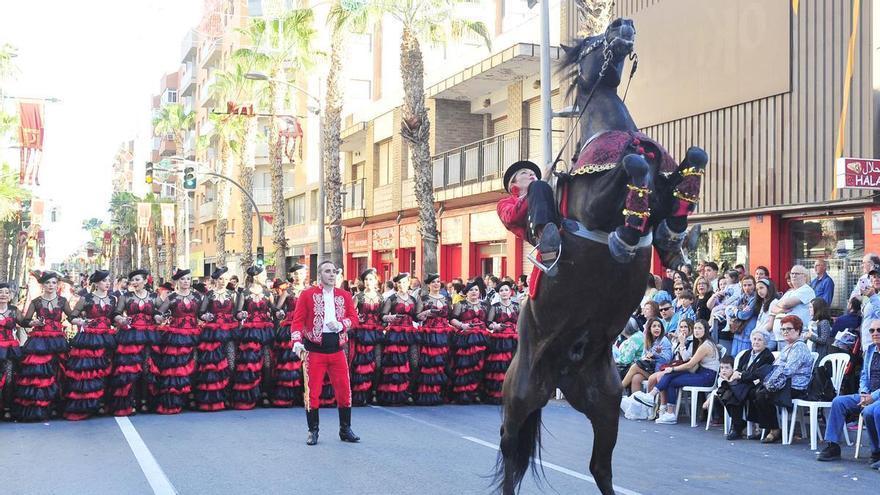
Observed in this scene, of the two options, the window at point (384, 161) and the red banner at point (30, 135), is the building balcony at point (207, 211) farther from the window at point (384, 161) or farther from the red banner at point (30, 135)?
the red banner at point (30, 135)

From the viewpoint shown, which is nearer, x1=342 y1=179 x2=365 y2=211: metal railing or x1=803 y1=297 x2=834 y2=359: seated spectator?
x1=803 y1=297 x2=834 y2=359: seated spectator

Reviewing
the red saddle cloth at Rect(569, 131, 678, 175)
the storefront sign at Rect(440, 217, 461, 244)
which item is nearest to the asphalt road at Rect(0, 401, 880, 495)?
the red saddle cloth at Rect(569, 131, 678, 175)

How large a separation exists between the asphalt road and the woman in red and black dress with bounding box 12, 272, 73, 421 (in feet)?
0.92

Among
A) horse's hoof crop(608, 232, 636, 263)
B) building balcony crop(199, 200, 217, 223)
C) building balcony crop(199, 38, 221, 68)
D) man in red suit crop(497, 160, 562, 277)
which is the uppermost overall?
building balcony crop(199, 38, 221, 68)

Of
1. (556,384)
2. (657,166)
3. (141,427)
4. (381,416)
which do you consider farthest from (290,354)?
(657,166)

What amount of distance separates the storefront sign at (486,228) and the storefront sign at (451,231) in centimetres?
120

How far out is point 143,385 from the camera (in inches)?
509

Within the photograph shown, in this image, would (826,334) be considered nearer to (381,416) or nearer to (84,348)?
(381,416)

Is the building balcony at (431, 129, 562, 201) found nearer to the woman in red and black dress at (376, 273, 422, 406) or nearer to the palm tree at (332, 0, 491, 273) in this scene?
the palm tree at (332, 0, 491, 273)

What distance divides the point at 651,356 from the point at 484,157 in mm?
14162

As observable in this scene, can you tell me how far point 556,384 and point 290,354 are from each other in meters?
8.27

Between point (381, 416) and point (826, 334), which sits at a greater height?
point (826, 334)

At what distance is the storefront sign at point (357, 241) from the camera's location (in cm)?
3816

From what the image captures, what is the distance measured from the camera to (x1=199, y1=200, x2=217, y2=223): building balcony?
229ft
